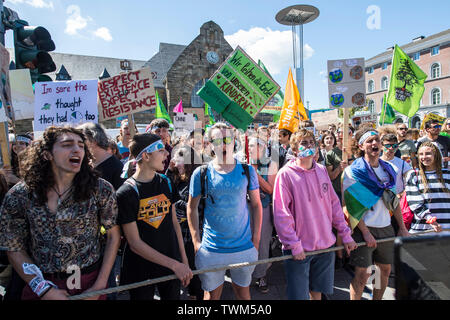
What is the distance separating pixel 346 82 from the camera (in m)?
5.02

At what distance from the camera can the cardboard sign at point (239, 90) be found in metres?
4.08

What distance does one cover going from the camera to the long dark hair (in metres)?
1.79

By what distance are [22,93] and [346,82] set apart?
5.31 m

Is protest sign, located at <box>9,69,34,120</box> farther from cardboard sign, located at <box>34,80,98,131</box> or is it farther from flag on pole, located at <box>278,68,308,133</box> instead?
flag on pole, located at <box>278,68,308,133</box>

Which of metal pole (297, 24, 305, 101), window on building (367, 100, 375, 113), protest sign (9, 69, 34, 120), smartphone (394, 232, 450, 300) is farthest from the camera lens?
window on building (367, 100, 375, 113)

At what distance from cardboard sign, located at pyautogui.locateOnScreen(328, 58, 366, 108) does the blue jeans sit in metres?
3.19

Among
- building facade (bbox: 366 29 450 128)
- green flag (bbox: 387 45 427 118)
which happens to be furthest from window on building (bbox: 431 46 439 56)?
green flag (bbox: 387 45 427 118)

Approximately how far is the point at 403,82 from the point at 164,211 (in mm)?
6294

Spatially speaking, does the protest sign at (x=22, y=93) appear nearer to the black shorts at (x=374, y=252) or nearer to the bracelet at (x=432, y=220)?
the black shorts at (x=374, y=252)

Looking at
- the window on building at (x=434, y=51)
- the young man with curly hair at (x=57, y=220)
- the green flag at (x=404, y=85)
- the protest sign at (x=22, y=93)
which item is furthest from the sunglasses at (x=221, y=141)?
the window on building at (x=434, y=51)

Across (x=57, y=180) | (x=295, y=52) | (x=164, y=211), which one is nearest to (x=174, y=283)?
(x=164, y=211)

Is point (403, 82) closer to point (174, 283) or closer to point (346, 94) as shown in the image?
point (346, 94)

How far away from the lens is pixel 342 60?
502 cm

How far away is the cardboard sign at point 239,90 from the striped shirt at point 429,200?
7.23 feet
